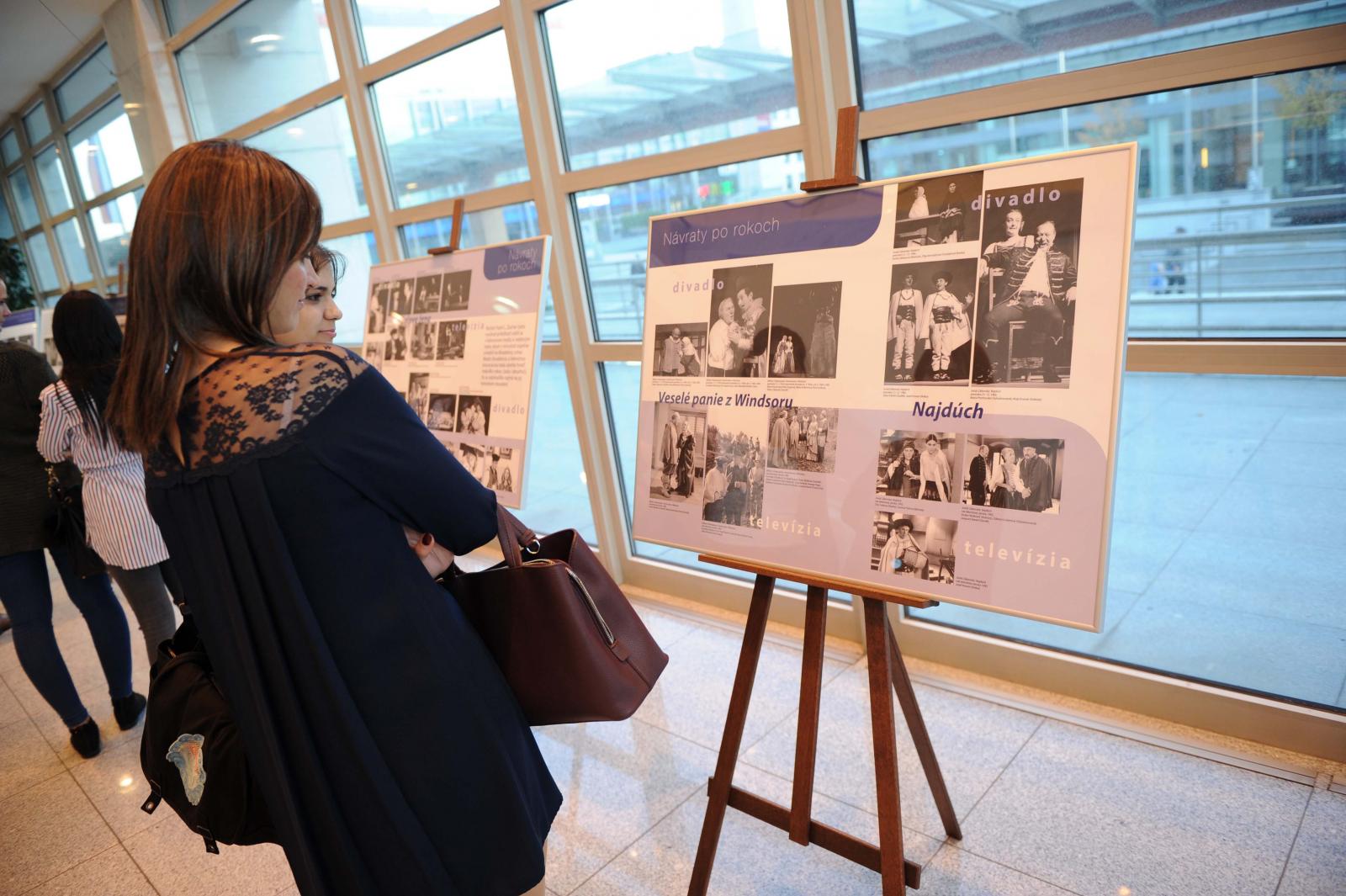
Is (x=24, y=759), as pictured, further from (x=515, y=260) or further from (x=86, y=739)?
(x=515, y=260)

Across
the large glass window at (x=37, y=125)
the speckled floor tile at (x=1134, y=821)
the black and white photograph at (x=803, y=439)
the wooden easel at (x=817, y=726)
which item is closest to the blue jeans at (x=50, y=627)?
the wooden easel at (x=817, y=726)

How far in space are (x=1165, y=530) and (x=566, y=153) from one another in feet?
8.45

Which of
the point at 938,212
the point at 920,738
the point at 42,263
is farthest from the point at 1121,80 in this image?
the point at 42,263

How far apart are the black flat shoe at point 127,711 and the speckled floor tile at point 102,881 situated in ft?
2.55

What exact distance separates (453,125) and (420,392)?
5.39ft

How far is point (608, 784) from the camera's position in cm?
235

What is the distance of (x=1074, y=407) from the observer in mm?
1294

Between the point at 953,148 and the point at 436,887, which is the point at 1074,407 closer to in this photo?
the point at 436,887

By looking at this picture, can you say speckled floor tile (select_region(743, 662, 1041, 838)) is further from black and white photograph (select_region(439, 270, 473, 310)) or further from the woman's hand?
black and white photograph (select_region(439, 270, 473, 310))

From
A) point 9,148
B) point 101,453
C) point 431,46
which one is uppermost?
point 9,148

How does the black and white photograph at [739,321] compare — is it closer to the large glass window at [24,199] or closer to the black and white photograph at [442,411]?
the black and white photograph at [442,411]

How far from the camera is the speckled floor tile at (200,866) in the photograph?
2117mm

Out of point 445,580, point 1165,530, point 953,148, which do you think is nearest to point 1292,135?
point 953,148

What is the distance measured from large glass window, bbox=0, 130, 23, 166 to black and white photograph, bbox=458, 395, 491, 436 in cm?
804
